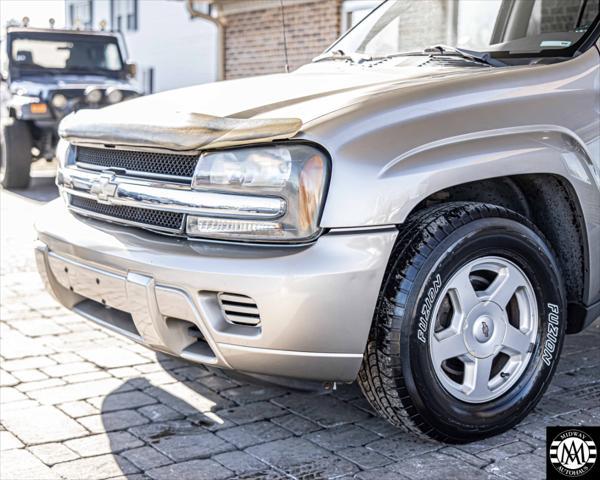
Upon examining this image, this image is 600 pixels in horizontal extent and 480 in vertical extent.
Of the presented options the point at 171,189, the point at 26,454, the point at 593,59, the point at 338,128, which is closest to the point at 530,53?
the point at 593,59

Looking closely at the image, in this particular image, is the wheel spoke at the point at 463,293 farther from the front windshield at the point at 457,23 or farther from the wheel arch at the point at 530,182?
the front windshield at the point at 457,23

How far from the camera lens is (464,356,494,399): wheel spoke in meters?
3.12

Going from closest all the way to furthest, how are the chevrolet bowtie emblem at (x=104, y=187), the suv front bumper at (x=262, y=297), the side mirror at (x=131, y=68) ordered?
the suv front bumper at (x=262, y=297) < the chevrolet bowtie emblem at (x=104, y=187) < the side mirror at (x=131, y=68)

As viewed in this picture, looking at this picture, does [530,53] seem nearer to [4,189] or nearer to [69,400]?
[69,400]

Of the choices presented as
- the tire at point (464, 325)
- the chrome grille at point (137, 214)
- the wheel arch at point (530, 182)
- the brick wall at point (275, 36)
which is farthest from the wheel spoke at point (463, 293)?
the brick wall at point (275, 36)

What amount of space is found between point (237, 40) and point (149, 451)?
14208 mm

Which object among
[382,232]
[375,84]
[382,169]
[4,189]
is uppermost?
[375,84]

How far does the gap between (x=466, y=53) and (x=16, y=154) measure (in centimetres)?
878

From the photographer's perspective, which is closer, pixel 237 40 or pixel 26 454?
pixel 26 454

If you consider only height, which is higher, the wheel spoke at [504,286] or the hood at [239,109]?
the hood at [239,109]

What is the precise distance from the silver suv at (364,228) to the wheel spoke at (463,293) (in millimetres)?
13

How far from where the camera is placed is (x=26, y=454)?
3109 mm

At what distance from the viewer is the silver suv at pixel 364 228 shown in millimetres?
2754

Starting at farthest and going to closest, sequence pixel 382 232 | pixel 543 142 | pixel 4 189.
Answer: pixel 4 189
pixel 543 142
pixel 382 232
